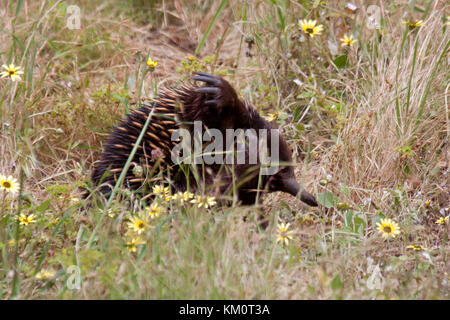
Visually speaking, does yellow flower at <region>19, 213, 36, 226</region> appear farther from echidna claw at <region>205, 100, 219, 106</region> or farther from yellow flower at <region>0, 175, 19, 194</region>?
echidna claw at <region>205, 100, 219, 106</region>

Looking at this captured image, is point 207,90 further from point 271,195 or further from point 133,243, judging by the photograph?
point 133,243

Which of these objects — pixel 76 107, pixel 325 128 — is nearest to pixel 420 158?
pixel 325 128

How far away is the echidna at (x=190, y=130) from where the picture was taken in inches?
120

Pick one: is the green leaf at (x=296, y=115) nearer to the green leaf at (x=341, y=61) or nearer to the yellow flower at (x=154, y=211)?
the green leaf at (x=341, y=61)

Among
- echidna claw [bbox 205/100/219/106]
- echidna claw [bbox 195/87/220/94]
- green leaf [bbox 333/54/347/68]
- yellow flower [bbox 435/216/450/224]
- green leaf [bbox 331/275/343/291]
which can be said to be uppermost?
green leaf [bbox 333/54/347/68]

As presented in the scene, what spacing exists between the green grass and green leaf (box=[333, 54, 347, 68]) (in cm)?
1

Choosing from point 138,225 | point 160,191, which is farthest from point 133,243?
point 160,191

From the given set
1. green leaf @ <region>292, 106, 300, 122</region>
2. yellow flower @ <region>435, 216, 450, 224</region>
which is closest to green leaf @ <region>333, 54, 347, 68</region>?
green leaf @ <region>292, 106, 300, 122</region>

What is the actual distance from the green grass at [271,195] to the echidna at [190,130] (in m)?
0.12

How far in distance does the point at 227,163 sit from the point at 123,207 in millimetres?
680

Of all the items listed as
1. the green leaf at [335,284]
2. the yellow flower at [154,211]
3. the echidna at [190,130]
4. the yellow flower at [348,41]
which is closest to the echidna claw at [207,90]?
the echidna at [190,130]

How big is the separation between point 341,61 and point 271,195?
1.09m

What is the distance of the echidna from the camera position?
120 inches

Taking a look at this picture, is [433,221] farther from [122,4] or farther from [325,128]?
[122,4]
